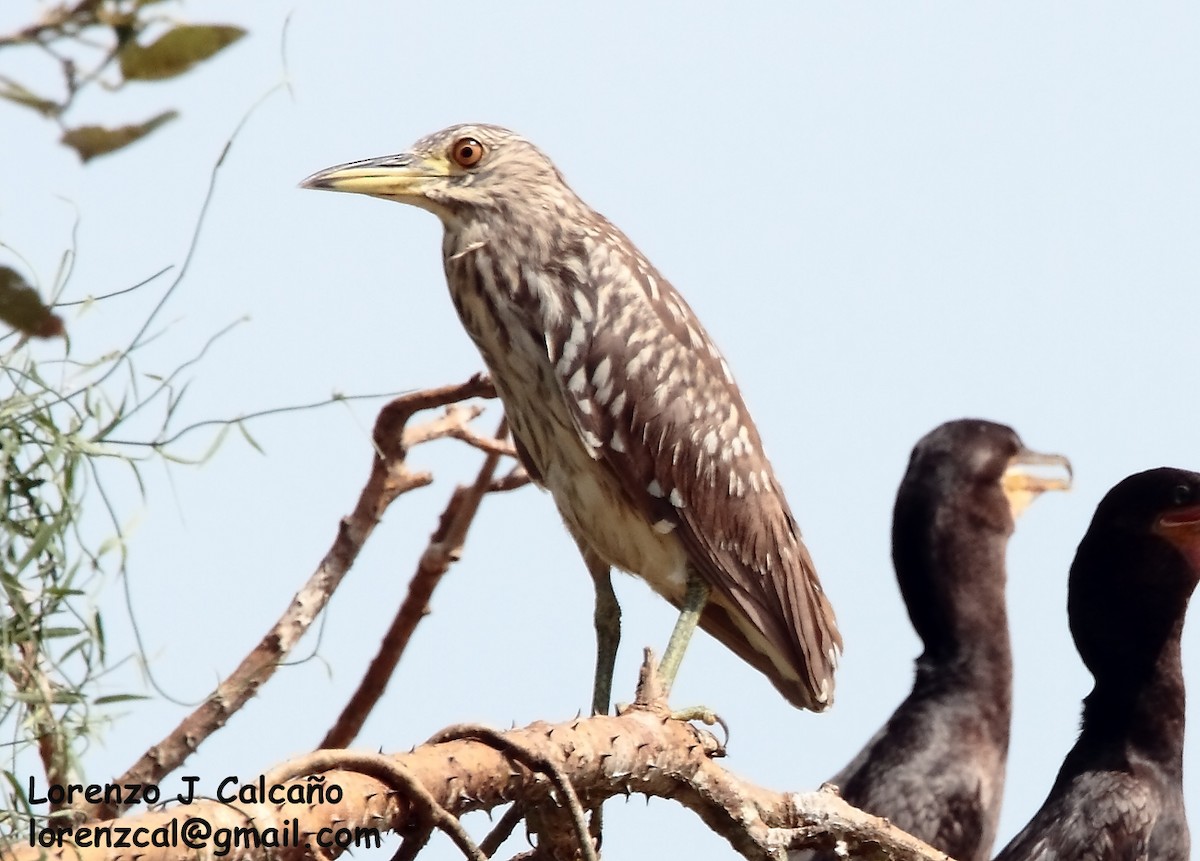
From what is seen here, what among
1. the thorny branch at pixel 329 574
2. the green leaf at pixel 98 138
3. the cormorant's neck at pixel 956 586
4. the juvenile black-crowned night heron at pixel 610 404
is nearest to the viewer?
the green leaf at pixel 98 138

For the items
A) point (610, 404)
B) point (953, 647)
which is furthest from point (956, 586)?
point (610, 404)

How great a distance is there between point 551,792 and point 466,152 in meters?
2.21

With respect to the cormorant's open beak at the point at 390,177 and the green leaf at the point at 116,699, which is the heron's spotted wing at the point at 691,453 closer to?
the cormorant's open beak at the point at 390,177

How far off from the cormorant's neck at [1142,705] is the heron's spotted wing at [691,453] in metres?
1.50

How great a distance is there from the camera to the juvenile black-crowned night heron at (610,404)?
457 cm

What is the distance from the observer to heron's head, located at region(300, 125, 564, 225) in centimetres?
464

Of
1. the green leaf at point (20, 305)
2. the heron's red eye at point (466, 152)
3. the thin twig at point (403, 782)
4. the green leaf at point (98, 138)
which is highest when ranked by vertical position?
the heron's red eye at point (466, 152)

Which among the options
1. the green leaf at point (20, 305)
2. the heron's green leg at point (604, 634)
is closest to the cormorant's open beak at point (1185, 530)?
the heron's green leg at point (604, 634)

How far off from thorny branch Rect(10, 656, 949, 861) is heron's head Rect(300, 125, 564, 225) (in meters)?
1.57

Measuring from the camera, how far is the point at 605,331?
4586mm

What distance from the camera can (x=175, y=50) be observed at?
1383 mm

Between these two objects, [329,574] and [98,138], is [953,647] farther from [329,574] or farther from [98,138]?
[98,138]

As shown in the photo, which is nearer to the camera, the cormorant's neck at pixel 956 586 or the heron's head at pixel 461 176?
the heron's head at pixel 461 176

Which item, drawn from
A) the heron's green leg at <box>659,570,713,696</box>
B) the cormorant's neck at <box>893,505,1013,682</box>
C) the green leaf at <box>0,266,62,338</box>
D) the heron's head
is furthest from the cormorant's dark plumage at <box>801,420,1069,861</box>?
the green leaf at <box>0,266,62,338</box>
